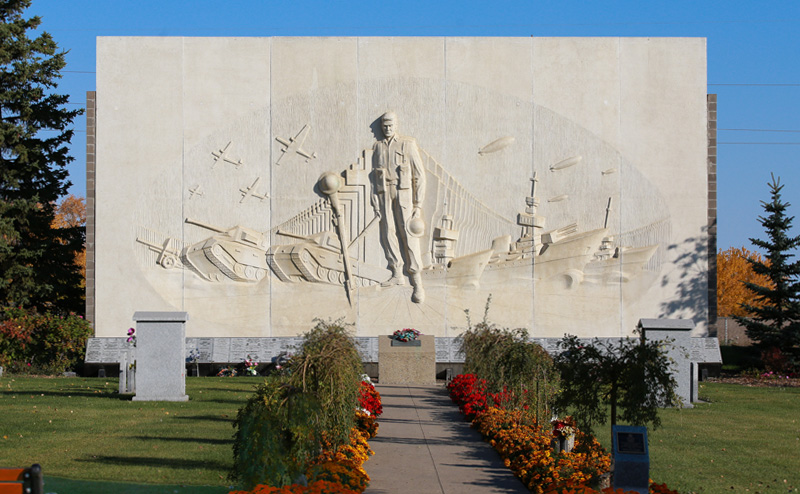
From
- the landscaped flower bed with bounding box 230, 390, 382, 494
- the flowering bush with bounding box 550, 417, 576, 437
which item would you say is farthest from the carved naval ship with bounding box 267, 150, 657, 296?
the flowering bush with bounding box 550, 417, 576, 437

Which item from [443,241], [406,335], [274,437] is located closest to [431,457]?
[274,437]

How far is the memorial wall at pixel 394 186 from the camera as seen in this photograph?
2241cm

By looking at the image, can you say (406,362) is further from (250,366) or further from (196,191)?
(196,191)

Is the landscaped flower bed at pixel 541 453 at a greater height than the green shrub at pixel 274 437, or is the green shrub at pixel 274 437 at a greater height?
the green shrub at pixel 274 437

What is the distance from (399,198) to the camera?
22.3m

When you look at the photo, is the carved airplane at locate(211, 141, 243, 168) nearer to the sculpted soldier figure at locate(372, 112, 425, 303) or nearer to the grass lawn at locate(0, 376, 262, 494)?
the sculpted soldier figure at locate(372, 112, 425, 303)

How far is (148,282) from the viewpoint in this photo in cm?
2239

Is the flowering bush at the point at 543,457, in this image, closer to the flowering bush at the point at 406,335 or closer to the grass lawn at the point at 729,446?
the grass lawn at the point at 729,446

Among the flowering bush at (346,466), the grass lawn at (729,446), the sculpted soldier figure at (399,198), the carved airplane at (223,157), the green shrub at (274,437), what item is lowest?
the grass lawn at (729,446)

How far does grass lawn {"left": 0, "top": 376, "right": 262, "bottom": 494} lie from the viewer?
31.7 feet

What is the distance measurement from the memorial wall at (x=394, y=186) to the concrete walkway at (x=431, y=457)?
665 cm

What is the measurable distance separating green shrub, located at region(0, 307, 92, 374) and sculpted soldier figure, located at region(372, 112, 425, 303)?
760cm

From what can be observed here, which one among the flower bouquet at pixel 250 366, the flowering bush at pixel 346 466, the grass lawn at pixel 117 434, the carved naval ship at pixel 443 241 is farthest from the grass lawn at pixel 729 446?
the flower bouquet at pixel 250 366

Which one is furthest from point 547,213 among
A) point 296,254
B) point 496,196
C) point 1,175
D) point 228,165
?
point 1,175
